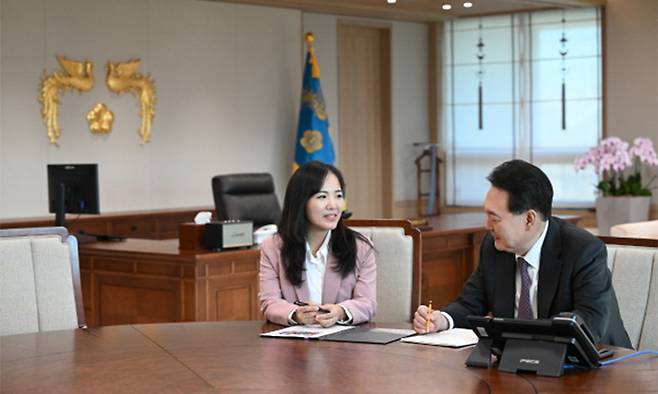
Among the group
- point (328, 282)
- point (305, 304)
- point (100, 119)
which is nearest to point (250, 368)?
point (305, 304)

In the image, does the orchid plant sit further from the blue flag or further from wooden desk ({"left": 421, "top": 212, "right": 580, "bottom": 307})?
wooden desk ({"left": 421, "top": 212, "right": 580, "bottom": 307})

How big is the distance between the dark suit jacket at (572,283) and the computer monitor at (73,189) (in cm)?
362

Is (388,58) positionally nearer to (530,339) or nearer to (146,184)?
(146,184)

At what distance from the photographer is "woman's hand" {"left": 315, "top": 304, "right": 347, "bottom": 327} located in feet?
10.8

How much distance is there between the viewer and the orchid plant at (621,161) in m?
9.70

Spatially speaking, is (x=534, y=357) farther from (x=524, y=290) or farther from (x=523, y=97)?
(x=523, y=97)

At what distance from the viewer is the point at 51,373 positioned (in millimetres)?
2682

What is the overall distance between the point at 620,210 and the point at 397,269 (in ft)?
21.0

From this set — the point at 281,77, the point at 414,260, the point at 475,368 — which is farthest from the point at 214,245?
the point at 281,77

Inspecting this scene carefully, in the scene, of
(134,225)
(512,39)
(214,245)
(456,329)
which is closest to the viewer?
(456,329)

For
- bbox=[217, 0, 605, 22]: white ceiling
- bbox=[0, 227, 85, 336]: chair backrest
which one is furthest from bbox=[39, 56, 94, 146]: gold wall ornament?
bbox=[0, 227, 85, 336]: chair backrest

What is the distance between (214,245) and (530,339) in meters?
3.26

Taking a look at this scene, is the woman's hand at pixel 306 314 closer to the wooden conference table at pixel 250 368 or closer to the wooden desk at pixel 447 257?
the wooden conference table at pixel 250 368

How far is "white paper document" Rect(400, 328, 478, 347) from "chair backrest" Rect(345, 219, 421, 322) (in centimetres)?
77
